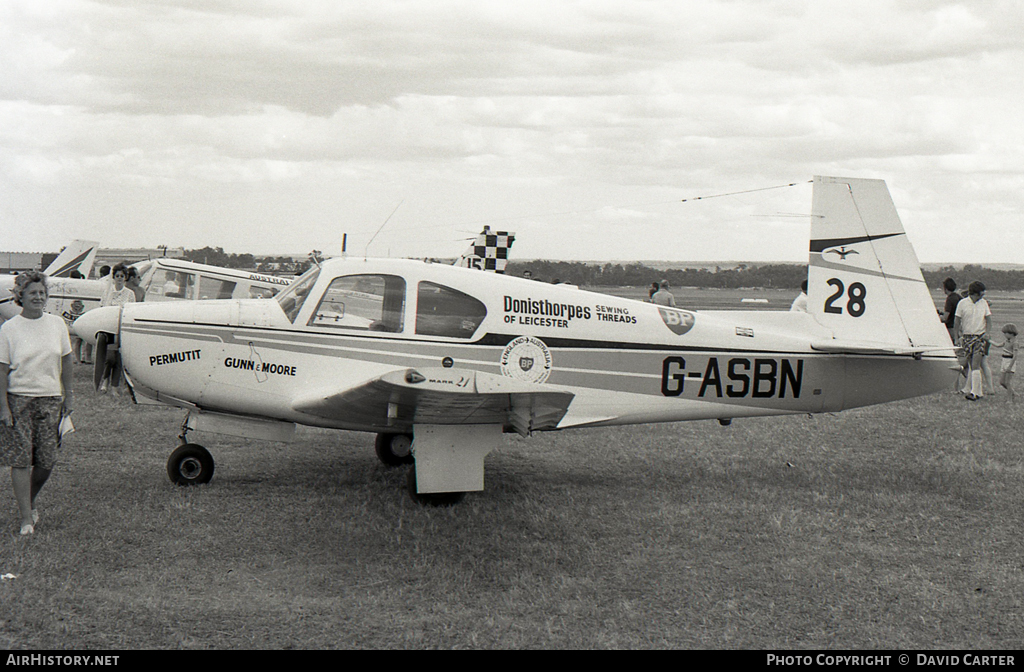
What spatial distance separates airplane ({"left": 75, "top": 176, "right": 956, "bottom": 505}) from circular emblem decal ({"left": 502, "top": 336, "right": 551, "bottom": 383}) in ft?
0.04

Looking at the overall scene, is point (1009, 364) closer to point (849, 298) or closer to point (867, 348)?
point (849, 298)

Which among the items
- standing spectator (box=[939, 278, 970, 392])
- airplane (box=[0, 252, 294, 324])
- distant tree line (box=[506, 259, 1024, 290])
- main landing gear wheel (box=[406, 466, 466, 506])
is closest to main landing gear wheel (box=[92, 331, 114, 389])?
main landing gear wheel (box=[406, 466, 466, 506])

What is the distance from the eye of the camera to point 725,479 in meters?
7.70

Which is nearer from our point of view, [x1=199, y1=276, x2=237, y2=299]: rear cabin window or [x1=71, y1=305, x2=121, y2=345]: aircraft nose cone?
[x1=71, y1=305, x2=121, y2=345]: aircraft nose cone

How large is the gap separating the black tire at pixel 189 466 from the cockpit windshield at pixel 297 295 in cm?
149

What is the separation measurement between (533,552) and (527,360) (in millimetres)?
1735

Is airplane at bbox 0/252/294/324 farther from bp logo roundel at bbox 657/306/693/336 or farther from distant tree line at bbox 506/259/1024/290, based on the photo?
distant tree line at bbox 506/259/1024/290

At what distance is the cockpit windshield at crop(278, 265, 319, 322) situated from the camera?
21.8 feet

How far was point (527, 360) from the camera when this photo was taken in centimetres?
679

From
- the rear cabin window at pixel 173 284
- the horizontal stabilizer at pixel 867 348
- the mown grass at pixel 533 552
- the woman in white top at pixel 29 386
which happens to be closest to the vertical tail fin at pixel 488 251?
the rear cabin window at pixel 173 284

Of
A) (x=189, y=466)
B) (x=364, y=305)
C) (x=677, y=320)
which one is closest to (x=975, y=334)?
(x=677, y=320)

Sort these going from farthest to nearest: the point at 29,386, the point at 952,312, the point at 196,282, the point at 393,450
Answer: the point at 196,282
the point at 952,312
the point at 393,450
the point at 29,386
